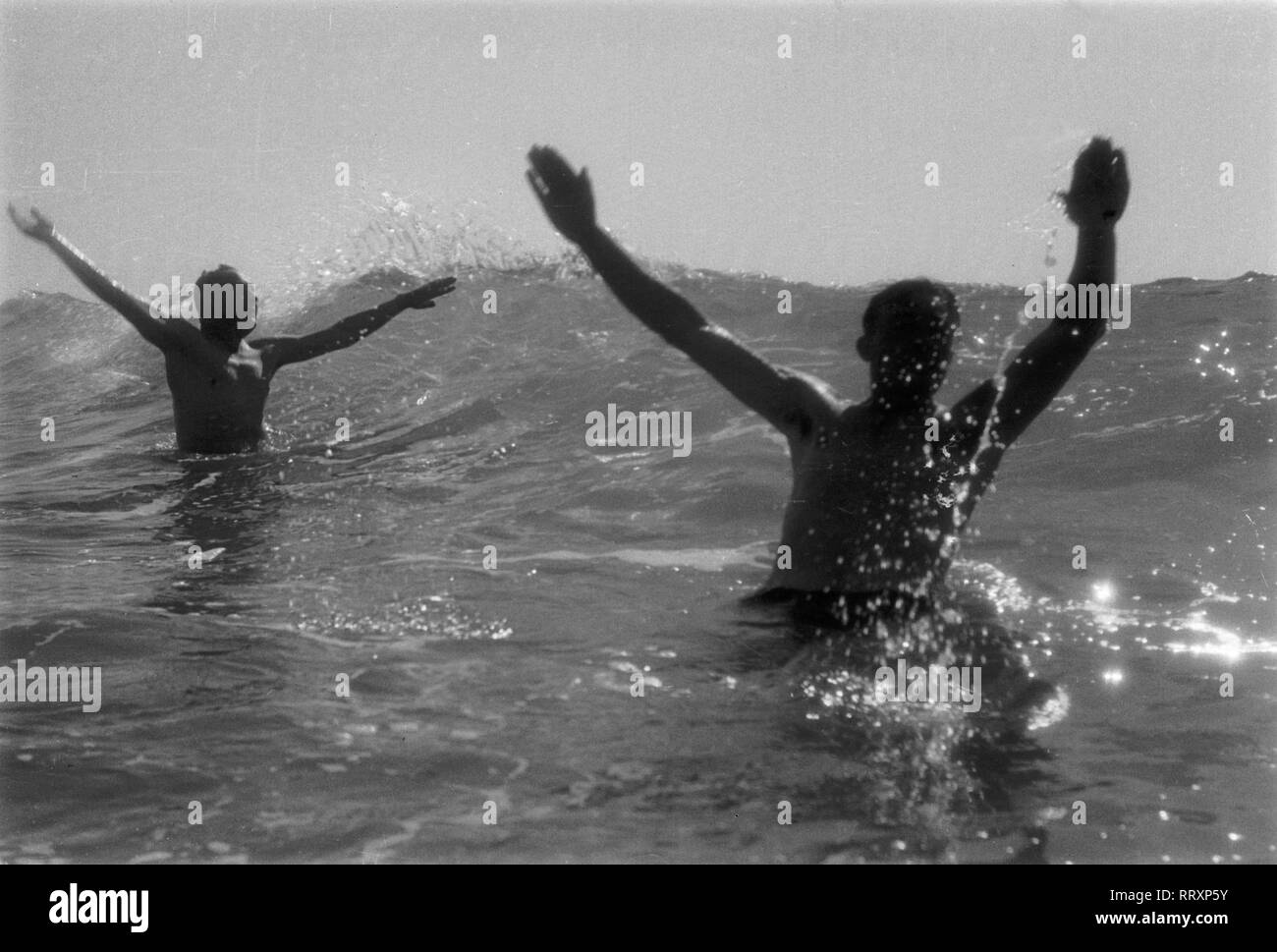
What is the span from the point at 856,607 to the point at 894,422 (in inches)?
24.3

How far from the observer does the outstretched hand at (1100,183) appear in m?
3.64

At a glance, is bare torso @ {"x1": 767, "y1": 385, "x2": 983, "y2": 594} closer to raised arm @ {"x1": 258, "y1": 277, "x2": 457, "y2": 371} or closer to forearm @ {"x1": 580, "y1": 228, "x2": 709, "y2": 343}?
forearm @ {"x1": 580, "y1": 228, "x2": 709, "y2": 343}

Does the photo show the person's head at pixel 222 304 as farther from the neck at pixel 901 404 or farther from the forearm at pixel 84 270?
the neck at pixel 901 404

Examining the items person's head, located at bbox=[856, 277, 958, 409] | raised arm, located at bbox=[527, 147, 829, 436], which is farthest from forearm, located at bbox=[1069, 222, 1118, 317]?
raised arm, located at bbox=[527, 147, 829, 436]

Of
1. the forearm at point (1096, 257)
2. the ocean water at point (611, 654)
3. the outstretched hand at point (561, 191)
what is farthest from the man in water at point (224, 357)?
the forearm at point (1096, 257)

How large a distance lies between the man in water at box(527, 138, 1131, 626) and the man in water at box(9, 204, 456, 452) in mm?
3943

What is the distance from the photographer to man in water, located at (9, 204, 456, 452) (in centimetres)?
758

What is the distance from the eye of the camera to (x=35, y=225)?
698 cm

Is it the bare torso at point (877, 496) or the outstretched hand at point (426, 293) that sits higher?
the outstretched hand at point (426, 293)

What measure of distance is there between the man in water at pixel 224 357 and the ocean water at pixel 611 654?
0.78 feet

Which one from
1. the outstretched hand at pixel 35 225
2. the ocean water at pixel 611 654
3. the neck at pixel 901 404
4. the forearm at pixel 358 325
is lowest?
the ocean water at pixel 611 654

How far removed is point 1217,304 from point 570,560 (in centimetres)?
798

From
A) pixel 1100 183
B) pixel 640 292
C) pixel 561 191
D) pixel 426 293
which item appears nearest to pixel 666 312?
pixel 640 292
